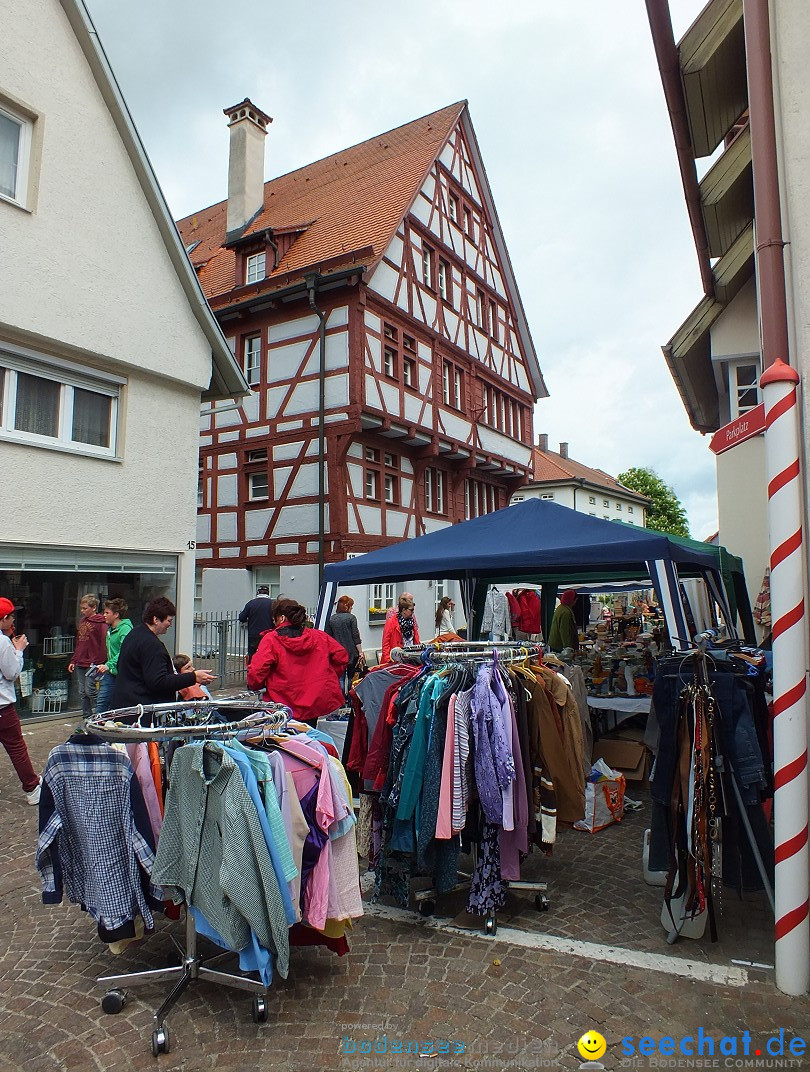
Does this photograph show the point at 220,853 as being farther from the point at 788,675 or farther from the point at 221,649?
the point at 221,649

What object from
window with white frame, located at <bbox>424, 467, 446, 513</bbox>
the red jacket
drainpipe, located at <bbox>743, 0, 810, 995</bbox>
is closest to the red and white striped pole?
drainpipe, located at <bbox>743, 0, 810, 995</bbox>

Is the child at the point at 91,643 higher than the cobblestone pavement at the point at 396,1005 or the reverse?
higher

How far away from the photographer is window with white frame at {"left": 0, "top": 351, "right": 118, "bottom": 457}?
9.12m

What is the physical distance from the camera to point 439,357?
21.6 meters

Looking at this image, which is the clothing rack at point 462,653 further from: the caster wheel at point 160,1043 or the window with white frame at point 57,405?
the window with white frame at point 57,405

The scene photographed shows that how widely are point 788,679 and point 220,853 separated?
9.05ft

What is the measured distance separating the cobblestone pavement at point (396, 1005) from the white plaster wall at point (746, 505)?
24.3ft

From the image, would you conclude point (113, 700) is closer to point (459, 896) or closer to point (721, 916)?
point (459, 896)

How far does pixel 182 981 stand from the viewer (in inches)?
129

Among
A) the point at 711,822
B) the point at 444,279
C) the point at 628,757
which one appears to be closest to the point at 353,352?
the point at 444,279

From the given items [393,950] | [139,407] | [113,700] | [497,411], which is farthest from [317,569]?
[393,950]

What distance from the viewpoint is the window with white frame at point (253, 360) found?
766 inches

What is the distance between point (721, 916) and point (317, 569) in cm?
1394

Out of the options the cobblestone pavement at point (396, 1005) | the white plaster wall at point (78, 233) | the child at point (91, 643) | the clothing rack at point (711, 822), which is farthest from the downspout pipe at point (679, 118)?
the child at point (91, 643)
